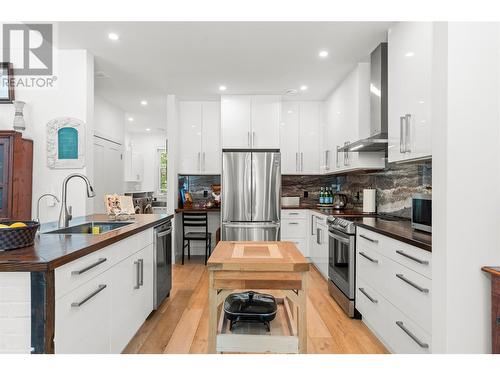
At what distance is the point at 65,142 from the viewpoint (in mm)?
3336

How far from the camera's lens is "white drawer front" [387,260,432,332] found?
1699 mm

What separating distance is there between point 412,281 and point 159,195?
781 cm

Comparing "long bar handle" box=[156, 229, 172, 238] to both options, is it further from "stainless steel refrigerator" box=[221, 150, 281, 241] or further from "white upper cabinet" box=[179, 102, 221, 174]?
"white upper cabinet" box=[179, 102, 221, 174]

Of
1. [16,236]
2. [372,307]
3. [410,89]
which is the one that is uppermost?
[410,89]

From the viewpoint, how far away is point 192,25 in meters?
2.72

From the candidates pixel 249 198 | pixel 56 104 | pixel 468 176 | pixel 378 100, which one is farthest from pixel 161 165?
pixel 468 176

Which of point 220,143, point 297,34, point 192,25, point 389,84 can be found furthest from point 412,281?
point 220,143

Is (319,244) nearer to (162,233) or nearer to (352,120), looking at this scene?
(352,120)

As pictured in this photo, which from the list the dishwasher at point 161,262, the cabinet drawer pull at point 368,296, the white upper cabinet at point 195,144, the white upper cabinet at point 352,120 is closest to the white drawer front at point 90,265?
the dishwasher at point 161,262

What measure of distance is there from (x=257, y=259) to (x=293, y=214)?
315cm

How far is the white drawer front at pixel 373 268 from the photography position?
223 cm

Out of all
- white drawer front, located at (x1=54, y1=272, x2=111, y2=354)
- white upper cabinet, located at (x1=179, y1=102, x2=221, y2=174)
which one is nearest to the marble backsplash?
white upper cabinet, located at (x1=179, y1=102, x2=221, y2=174)

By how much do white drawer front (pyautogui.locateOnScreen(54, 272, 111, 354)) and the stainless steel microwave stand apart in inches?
80.5
